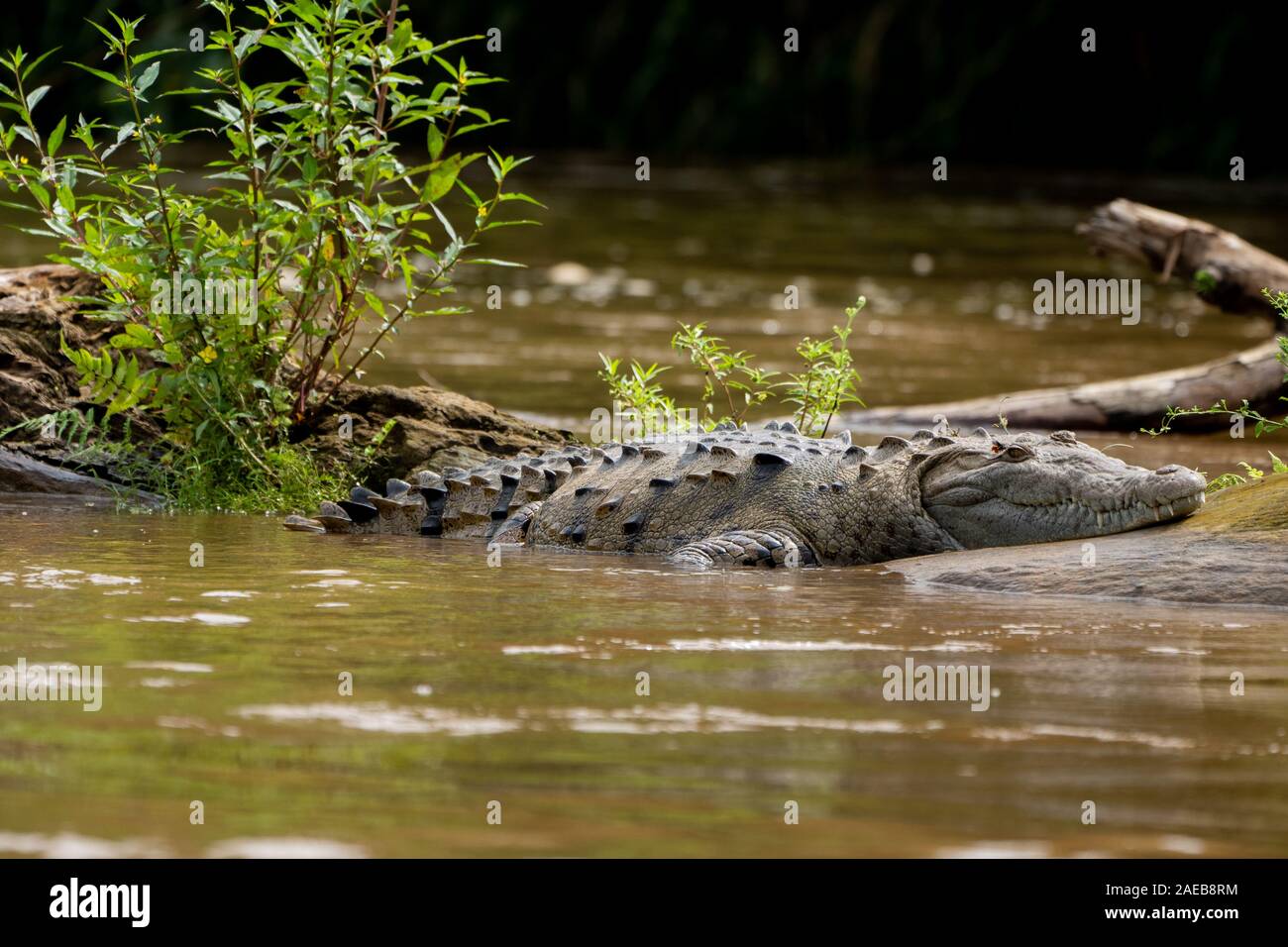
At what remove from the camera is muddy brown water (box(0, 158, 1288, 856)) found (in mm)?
3705

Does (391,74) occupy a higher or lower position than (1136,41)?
lower

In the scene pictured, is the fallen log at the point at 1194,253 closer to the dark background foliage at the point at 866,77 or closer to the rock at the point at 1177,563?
the rock at the point at 1177,563

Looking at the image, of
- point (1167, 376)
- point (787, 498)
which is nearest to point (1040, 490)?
point (787, 498)

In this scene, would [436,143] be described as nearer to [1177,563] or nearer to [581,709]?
[1177,563]

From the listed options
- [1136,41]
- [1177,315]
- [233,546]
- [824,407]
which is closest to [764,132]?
[1136,41]

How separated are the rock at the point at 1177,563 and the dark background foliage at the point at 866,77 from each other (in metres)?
22.7

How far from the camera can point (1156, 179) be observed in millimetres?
28297

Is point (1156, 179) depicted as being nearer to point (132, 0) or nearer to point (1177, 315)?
point (1177, 315)

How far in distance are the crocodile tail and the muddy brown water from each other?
320 mm

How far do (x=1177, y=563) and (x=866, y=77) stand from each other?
24.0 metres

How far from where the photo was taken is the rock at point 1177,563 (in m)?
6.05

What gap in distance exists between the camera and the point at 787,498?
716cm

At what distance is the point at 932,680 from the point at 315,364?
4.14 metres

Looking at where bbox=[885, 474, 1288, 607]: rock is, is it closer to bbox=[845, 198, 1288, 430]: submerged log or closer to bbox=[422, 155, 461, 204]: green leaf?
bbox=[422, 155, 461, 204]: green leaf
